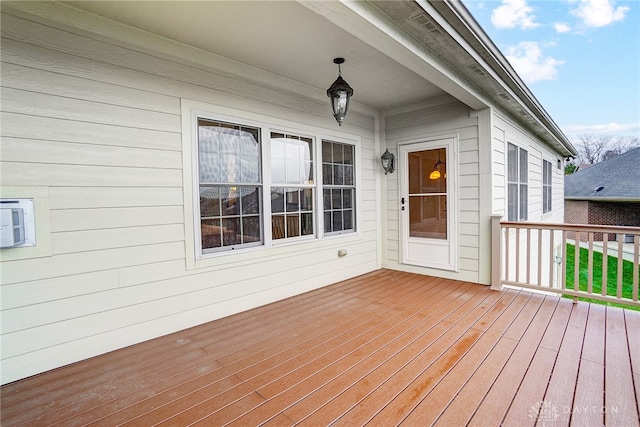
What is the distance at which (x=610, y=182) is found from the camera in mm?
13656

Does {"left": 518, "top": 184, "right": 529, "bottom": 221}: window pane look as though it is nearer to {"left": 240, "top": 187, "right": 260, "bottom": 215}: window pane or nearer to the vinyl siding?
the vinyl siding

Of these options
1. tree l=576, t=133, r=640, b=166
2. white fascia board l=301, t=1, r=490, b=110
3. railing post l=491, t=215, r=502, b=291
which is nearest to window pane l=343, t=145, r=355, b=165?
white fascia board l=301, t=1, r=490, b=110

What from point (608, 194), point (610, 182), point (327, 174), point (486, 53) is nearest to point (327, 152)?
point (327, 174)

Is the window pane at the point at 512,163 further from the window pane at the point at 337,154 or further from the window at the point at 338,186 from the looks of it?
the window pane at the point at 337,154

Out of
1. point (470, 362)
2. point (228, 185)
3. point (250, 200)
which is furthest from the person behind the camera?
point (250, 200)

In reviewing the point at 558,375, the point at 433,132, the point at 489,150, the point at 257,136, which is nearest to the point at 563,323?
the point at 558,375

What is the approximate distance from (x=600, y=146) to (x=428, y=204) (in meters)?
33.5

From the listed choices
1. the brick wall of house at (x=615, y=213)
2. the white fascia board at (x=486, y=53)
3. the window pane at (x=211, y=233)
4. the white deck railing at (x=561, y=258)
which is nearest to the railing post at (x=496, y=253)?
the white deck railing at (x=561, y=258)

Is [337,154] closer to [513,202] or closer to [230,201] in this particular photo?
[230,201]

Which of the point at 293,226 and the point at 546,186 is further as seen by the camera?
the point at 546,186

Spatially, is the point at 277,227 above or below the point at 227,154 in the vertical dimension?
below

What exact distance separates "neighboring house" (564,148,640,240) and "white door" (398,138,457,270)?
12.8 m

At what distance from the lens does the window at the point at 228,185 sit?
294 cm

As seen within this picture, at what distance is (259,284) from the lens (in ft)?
10.9
